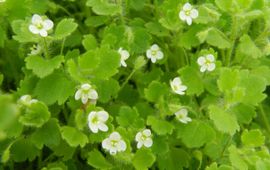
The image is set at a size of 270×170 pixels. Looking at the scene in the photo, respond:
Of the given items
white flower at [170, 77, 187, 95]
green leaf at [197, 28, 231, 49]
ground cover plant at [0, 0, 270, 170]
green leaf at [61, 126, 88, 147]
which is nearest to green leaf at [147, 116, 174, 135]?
ground cover plant at [0, 0, 270, 170]

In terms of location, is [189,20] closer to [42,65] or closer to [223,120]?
[223,120]

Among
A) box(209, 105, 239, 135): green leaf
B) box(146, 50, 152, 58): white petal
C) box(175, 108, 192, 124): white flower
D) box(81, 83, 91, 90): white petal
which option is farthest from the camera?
box(146, 50, 152, 58): white petal

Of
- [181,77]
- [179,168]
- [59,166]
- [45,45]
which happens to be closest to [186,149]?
[179,168]

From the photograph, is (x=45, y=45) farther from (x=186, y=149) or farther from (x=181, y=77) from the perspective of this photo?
(x=186, y=149)

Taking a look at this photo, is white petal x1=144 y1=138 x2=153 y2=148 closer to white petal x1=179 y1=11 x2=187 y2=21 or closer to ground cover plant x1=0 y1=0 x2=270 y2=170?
ground cover plant x1=0 y1=0 x2=270 y2=170

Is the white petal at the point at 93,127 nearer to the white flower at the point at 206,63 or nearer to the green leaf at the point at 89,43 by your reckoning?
the green leaf at the point at 89,43

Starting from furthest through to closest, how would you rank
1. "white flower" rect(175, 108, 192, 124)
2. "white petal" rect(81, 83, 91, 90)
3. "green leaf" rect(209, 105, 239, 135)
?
"white flower" rect(175, 108, 192, 124), "green leaf" rect(209, 105, 239, 135), "white petal" rect(81, 83, 91, 90)

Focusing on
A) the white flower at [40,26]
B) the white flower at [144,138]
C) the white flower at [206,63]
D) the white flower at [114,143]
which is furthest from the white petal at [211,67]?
the white flower at [40,26]
